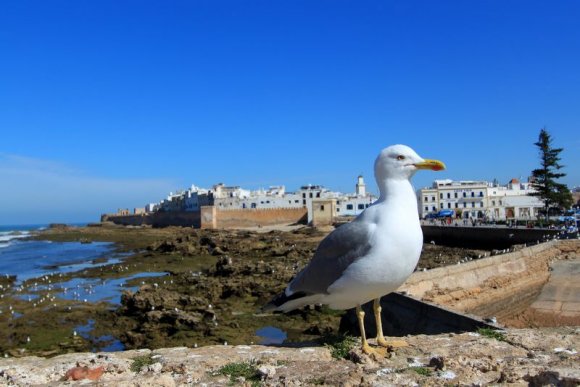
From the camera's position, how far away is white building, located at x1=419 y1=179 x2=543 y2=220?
69.0 metres

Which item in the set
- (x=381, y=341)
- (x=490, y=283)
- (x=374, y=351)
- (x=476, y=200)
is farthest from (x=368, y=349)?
(x=476, y=200)

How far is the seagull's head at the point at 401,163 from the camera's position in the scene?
464 cm

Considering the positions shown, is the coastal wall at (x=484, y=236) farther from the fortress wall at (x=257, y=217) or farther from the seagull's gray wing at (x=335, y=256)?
the fortress wall at (x=257, y=217)

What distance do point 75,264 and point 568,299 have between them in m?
34.3

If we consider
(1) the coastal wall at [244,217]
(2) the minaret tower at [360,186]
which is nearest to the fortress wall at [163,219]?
(1) the coastal wall at [244,217]

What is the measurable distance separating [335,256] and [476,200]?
7110 cm

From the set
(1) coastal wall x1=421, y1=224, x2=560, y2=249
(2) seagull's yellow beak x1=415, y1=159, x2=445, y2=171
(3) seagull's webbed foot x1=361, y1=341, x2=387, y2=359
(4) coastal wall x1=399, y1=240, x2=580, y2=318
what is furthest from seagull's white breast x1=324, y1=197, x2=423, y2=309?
(1) coastal wall x1=421, y1=224, x2=560, y2=249

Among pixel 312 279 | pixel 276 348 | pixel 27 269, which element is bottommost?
pixel 27 269

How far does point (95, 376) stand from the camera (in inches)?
175

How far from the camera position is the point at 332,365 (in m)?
4.53

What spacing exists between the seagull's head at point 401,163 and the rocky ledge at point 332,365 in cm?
170

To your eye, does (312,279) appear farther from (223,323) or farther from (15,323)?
(15,323)

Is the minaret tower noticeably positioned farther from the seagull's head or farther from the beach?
the seagull's head

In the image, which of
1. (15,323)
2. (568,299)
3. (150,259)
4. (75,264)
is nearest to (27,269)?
(75,264)
